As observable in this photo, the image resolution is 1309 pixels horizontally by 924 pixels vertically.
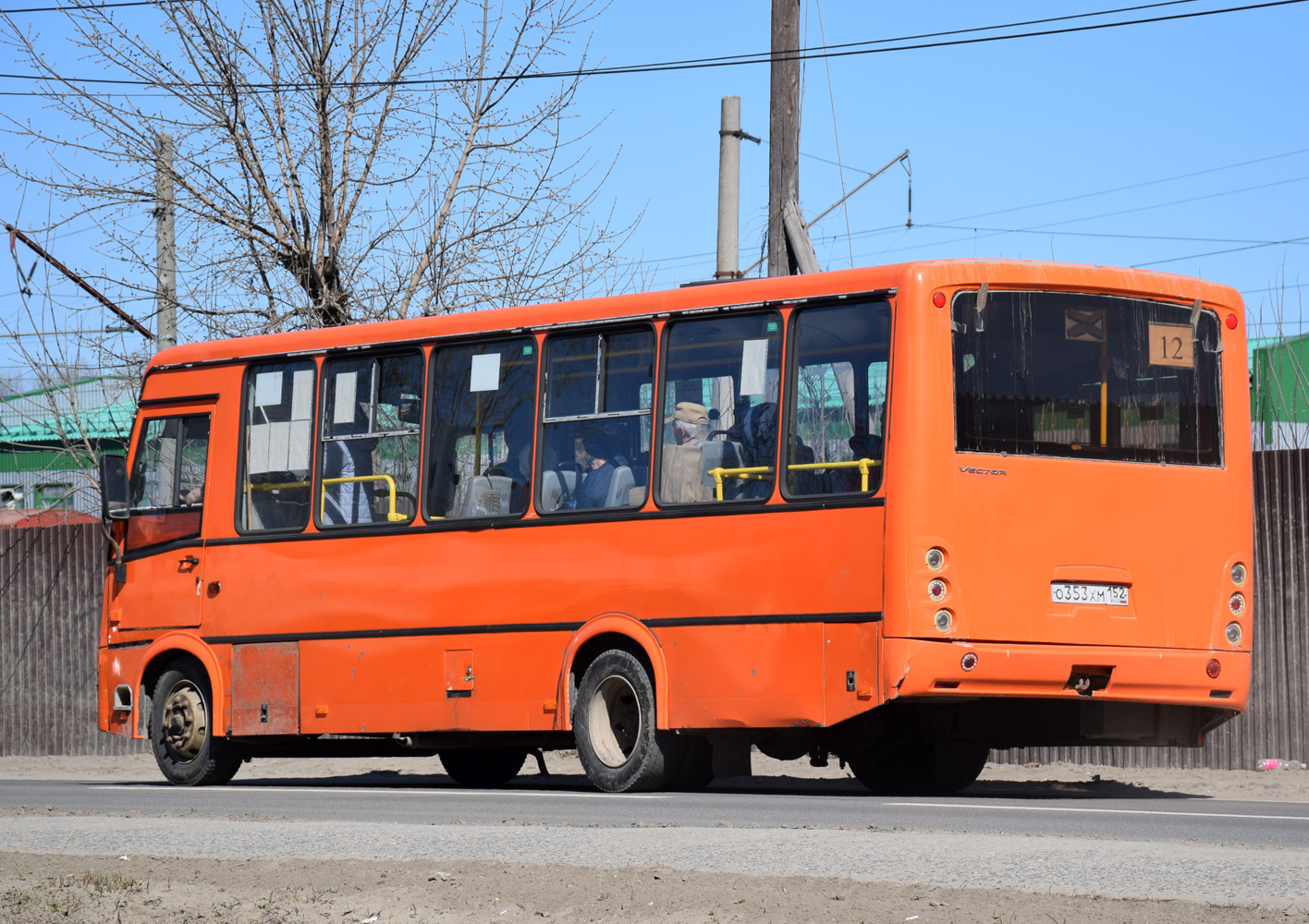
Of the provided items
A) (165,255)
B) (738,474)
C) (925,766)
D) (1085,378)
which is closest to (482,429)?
(738,474)

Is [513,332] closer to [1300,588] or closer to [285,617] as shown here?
[285,617]

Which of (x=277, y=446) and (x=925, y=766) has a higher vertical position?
(x=277, y=446)

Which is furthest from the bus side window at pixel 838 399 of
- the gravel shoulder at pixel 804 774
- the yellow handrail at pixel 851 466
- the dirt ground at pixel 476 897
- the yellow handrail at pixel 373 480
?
the dirt ground at pixel 476 897

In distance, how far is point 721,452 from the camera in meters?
11.9

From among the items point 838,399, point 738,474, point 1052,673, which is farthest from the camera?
point 738,474

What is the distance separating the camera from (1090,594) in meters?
11.2

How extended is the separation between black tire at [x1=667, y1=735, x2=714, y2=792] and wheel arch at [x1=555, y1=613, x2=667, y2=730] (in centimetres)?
35

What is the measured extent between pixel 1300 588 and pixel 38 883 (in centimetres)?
1035

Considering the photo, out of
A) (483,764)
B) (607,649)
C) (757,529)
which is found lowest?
(483,764)

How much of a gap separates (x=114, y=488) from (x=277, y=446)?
1830mm

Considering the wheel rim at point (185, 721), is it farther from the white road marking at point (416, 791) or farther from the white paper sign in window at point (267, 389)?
the white paper sign in window at point (267, 389)

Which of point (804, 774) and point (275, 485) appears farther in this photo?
point (804, 774)

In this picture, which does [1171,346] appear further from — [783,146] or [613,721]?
[783,146]

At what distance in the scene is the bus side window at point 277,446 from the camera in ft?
46.6
